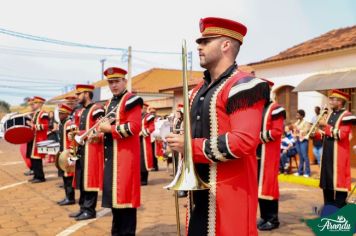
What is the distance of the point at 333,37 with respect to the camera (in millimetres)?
14859

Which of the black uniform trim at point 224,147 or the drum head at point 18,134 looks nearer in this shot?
the black uniform trim at point 224,147

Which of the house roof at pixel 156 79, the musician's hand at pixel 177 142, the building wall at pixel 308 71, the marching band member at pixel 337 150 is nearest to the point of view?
the musician's hand at pixel 177 142

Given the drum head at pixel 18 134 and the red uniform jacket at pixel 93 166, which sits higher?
the drum head at pixel 18 134

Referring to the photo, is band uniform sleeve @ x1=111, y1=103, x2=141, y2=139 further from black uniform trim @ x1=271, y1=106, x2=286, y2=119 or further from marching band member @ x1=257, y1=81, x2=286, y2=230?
black uniform trim @ x1=271, y1=106, x2=286, y2=119

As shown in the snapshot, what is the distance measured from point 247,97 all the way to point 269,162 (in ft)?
12.3

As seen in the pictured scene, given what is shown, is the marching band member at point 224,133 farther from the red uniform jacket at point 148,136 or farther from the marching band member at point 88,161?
the red uniform jacket at point 148,136

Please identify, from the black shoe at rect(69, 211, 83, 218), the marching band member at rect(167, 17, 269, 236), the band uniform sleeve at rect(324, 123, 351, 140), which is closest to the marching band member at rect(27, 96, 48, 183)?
the black shoe at rect(69, 211, 83, 218)

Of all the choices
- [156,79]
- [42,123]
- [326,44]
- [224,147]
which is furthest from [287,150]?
[156,79]

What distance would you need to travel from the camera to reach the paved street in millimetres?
5770

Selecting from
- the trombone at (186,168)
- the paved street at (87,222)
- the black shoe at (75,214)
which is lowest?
the paved street at (87,222)

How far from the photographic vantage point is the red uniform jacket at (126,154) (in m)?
4.98

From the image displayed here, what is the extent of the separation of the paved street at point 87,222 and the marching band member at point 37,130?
1.25 ft

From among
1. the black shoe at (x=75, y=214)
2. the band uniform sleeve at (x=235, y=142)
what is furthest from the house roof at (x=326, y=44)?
the band uniform sleeve at (x=235, y=142)

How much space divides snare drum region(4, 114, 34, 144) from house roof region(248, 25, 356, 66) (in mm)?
9152
